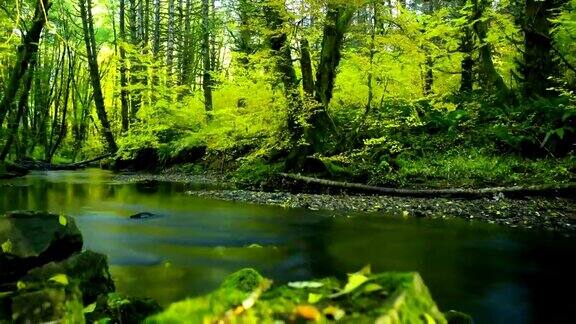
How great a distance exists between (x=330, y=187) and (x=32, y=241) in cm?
902

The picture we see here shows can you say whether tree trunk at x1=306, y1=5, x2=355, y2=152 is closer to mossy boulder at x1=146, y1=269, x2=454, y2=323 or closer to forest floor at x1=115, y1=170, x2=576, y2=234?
forest floor at x1=115, y1=170, x2=576, y2=234

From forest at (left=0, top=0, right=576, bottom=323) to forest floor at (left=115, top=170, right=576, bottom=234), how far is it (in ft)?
0.21

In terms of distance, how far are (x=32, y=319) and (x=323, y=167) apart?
38.7 feet

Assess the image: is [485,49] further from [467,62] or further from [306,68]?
[306,68]

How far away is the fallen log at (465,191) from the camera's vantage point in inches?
394

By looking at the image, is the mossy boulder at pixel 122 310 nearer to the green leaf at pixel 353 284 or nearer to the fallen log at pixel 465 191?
the green leaf at pixel 353 284

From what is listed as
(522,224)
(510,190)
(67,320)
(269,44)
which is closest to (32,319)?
(67,320)

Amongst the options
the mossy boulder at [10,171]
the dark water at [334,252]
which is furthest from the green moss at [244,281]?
the mossy boulder at [10,171]

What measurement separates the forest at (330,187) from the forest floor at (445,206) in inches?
2.5

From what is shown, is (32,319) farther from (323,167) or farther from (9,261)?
(323,167)

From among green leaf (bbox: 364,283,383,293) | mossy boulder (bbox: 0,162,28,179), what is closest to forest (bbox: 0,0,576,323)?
green leaf (bbox: 364,283,383,293)

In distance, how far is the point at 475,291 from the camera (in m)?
5.37

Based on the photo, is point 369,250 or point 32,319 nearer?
point 32,319

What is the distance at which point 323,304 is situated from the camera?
1940mm
